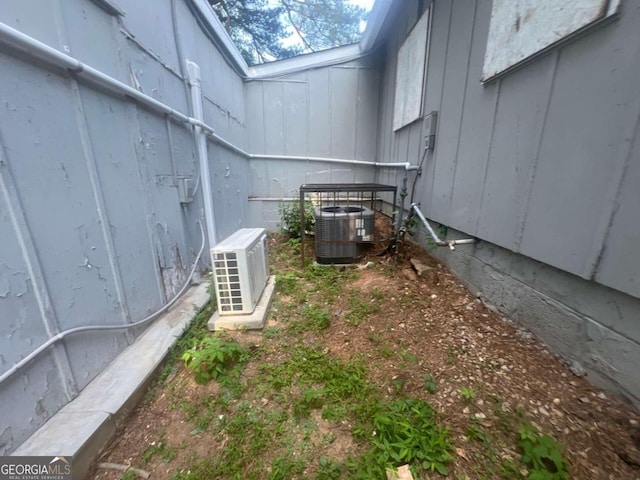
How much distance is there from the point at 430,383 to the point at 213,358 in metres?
1.23

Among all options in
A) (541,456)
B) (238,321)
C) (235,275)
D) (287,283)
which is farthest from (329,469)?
(287,283)

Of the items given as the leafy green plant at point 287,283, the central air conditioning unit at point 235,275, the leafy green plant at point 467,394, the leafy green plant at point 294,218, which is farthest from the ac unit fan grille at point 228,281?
the leafy green plant at point 294,218

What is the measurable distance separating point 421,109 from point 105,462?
12.1ft

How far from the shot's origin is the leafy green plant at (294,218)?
Answer: 4.32 metres

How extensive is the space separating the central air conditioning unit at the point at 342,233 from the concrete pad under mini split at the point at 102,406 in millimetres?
1703

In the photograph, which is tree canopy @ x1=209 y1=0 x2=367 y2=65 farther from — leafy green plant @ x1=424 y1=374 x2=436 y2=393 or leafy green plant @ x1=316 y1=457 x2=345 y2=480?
leafy green plant @ x1=316 y1=457 x2=345 y2=480

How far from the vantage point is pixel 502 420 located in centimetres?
107

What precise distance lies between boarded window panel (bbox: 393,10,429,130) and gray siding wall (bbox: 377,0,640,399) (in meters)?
0.66

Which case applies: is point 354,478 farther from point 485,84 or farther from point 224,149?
point 224,149

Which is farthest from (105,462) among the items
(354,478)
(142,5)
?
(142,5)

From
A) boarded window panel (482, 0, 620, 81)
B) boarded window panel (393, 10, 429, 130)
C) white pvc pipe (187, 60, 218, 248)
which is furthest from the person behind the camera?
boarded window panel (393, 10, 429, 130)

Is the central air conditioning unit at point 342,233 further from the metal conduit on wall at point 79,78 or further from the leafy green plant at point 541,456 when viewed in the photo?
the leafy green plant at point 541,456

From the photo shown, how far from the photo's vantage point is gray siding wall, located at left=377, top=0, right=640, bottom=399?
100 cm

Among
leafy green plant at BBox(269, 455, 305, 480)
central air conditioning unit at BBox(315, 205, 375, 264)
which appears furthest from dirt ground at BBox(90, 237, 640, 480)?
central air conditioning unit at BBox(315, 205, 375, 264)
